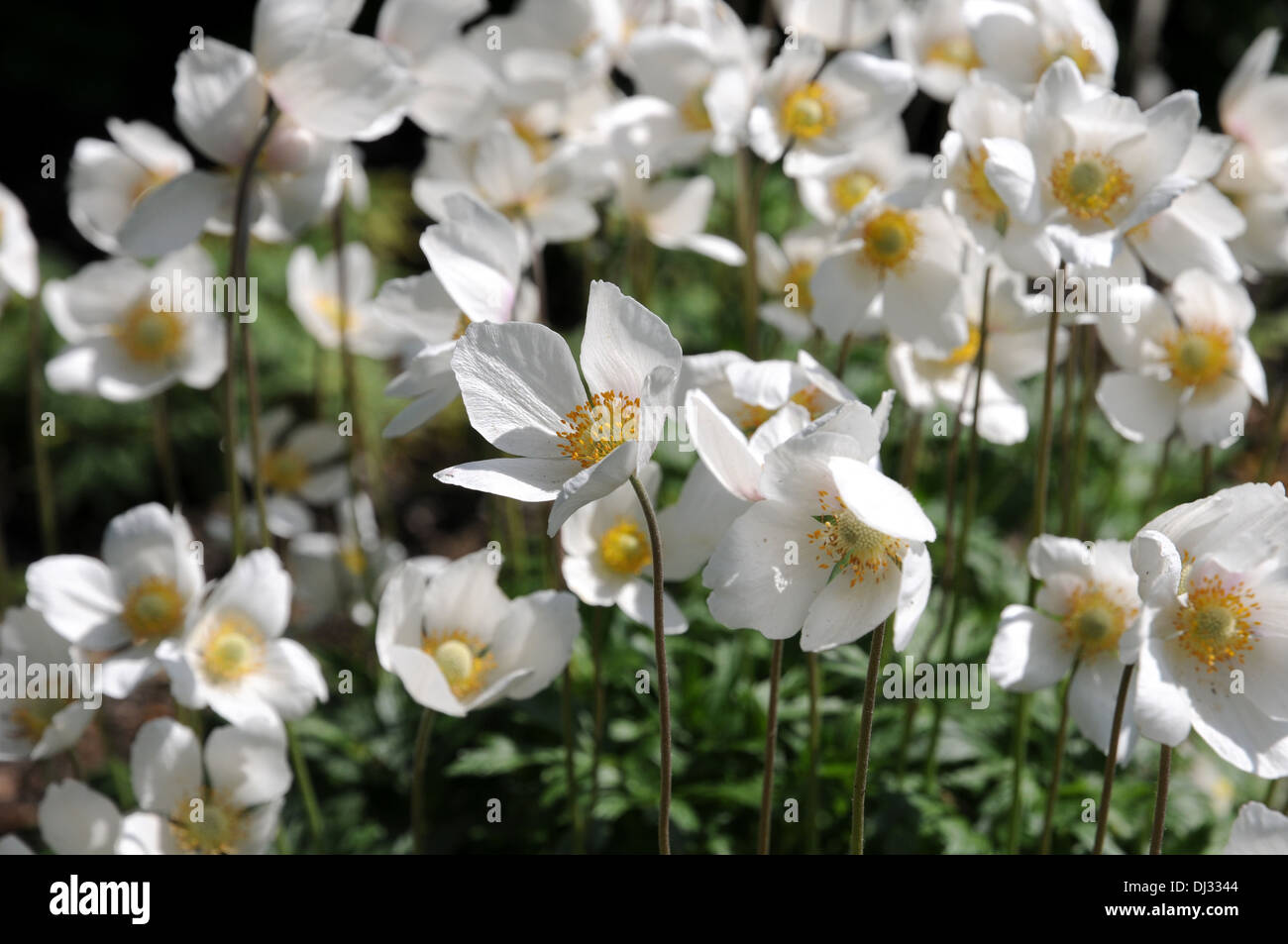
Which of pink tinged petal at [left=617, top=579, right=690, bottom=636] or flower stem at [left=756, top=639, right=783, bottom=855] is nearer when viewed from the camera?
flower stem at [left=756, top=639, right=783, bottom=855]

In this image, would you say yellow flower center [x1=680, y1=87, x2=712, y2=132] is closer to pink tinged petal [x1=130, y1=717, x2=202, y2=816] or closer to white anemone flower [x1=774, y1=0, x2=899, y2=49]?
white anemone flower [x1=774, y1=0, x2=899, y2=49]

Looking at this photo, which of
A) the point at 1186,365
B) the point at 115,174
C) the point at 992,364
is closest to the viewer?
the point at 1186,365

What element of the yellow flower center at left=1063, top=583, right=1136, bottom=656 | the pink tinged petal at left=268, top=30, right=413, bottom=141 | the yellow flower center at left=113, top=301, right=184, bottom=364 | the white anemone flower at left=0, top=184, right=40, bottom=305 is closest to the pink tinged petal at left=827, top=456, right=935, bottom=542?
the yellow flower center at left=1063, top=583, right=1136, bottom=656

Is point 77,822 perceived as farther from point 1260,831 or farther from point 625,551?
point 1260,831

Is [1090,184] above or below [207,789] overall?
above

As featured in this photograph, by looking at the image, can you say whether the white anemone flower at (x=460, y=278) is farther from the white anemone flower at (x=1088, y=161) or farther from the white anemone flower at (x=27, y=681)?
the white anemone flower at (x=27, y=681)

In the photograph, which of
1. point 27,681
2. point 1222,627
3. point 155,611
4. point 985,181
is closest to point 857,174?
point 985,181

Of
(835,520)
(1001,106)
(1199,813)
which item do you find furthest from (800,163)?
(1199,813)
